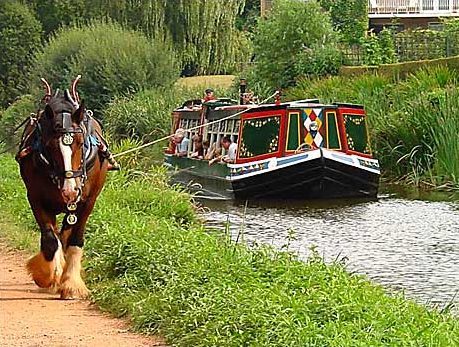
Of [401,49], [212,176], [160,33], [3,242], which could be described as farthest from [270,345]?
[160,33]

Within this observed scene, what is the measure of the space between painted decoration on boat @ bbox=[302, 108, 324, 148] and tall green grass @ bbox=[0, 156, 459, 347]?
12.2 m

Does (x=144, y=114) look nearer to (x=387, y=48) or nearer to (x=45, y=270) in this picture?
(x=387, y=48)

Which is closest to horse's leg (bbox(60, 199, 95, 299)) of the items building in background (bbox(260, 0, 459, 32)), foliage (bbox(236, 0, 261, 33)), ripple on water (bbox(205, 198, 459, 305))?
ripple on water (bbox(205, 198, 459, 305))

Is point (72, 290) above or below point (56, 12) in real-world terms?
below

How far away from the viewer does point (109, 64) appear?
124 ft

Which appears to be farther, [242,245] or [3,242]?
[3,242]

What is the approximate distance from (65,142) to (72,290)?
127 centimetres

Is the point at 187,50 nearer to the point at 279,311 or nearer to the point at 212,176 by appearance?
the point at 212,176

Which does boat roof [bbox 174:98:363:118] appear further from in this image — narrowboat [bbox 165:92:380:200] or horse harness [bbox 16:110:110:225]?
horse harness [bbox 16:110:110:225]

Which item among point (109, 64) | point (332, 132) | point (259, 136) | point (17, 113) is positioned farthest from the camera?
point (17, 113)

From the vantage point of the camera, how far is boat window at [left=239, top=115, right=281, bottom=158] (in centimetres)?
2362

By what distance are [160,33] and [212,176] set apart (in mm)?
18461

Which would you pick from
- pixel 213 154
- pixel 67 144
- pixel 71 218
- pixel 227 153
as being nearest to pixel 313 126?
pixel 227 153

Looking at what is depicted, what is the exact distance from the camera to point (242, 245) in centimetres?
1033
